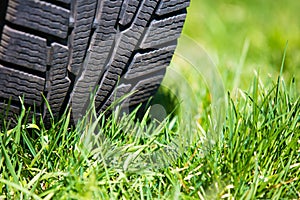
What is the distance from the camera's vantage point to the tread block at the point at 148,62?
198 cm

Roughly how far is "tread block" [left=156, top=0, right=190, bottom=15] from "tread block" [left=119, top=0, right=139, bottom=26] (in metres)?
0.10

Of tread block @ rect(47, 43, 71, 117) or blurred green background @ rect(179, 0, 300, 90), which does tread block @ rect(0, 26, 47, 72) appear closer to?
tread block @ rect(47, 43, 71, 117)

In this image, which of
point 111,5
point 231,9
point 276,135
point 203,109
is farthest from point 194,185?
point 231,9

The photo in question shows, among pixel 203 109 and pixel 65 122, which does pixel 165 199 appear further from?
pixel 203 109

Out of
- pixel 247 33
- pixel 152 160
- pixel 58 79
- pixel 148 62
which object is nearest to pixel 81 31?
pixel 58 79

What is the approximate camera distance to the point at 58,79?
1820 millimetres

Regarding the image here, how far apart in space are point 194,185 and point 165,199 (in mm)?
131

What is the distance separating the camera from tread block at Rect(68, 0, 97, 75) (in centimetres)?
173

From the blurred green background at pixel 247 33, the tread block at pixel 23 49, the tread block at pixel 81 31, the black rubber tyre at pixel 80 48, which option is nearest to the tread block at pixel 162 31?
the black rubber tyre at pixel 80 48

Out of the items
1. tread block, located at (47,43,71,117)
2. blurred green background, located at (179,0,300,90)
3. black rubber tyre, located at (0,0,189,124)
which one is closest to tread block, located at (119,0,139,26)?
black rubber tyre, located at (0,0,189,124)

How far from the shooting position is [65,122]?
1872mm

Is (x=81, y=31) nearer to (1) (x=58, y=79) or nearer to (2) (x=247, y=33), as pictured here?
(1) (x=58, y=79)

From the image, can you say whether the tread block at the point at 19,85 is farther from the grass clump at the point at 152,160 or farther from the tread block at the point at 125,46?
the tread block at the point at 125,46

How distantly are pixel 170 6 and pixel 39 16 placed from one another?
1.53 feet
